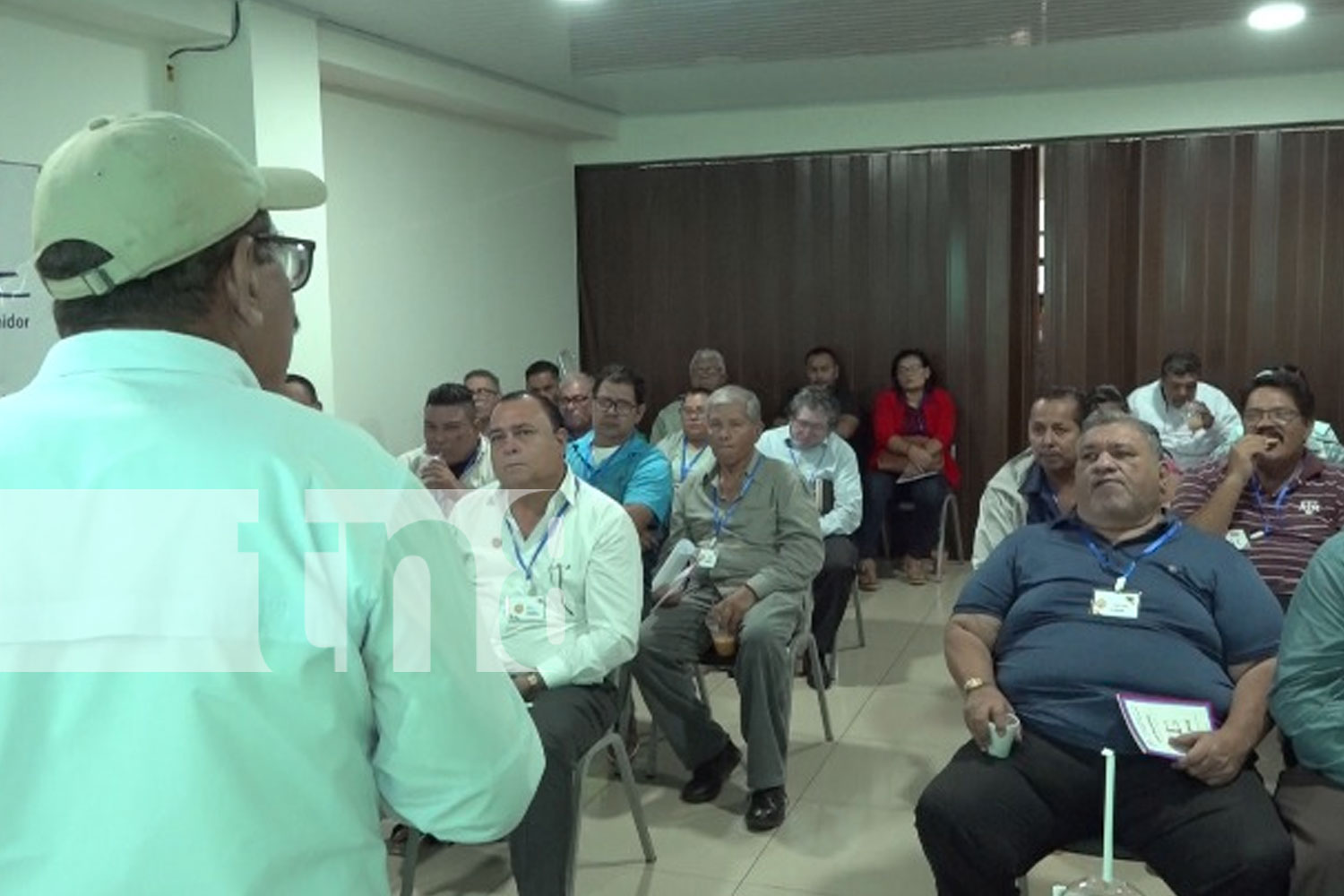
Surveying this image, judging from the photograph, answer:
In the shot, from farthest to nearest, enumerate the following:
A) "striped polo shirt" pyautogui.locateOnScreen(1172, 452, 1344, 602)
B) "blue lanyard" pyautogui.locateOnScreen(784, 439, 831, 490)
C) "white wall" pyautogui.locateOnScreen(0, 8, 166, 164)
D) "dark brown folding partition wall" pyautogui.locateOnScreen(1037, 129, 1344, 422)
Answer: "dark brown folding partition wall" pyautogui.locateOnScreen(1037, 129, 1344, 422) → "blue lanyard" pyautogui.locateOnScreen(784, 439, 831, 490) → "white wall" pyautogui.locateOnScreen(0, 8, 166, 164) → "striped polo shirt" pyautogui.locateOnScreen(1172, 452, 1344, 602)

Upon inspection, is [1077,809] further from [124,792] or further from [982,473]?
[982,473]

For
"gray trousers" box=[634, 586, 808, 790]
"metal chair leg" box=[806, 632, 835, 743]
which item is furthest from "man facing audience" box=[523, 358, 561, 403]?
"gray trousers" box=[634, 586, 808, 790]

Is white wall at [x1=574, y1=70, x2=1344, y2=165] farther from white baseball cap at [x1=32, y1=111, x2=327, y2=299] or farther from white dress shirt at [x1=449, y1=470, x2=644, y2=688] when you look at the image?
white baseball cap at [x1=32, y1=111, x2=327, y2=299]

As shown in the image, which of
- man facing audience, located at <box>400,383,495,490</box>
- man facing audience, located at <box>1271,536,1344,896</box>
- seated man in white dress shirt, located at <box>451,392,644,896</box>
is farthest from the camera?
man facing audience, located at <box>400,383,495,490</box>

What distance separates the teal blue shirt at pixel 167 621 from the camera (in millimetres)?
891

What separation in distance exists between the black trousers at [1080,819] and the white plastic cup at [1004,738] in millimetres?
18

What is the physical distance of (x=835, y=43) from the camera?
4.71 metres

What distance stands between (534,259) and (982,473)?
290 cm

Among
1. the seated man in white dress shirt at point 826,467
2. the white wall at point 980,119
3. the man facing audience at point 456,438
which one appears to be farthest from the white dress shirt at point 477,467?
the white wall at point 980,119

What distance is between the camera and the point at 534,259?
698 cm

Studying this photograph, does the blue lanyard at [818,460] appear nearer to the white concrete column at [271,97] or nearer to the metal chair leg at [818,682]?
the metal chair leg at [818,682]

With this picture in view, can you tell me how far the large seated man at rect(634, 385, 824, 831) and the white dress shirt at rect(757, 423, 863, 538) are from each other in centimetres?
107

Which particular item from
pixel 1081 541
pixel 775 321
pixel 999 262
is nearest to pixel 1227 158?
pixel 999 262

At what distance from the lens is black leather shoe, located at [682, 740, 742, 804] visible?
3453 mm
